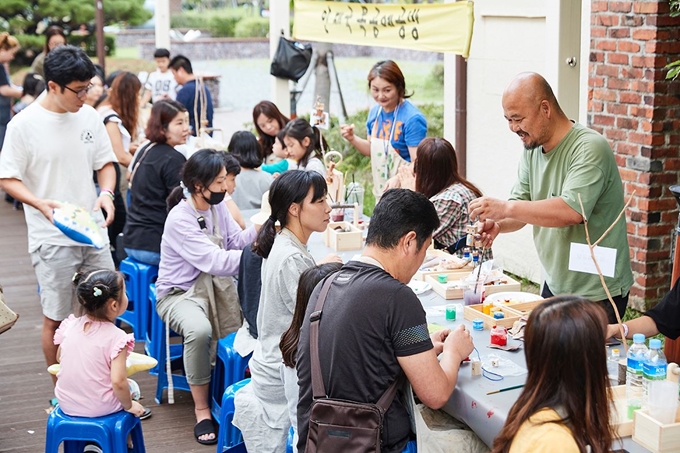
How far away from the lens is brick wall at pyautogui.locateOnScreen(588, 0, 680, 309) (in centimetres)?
556

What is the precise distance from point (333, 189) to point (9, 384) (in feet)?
7.77

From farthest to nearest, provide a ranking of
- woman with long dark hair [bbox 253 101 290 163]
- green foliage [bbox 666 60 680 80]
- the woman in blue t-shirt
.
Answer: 1. woman with long dark hair [bbox 253 101 290 163]
2. the woman in blue t-shirt
3. green foliage [bbox 666 60 680 80]

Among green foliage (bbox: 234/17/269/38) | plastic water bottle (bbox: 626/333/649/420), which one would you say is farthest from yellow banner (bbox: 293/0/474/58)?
green foliage (bbox: 234/17/269/38)

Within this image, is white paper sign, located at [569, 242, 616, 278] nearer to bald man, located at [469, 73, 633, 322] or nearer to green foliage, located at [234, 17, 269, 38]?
bald man, located at [469, 73, 633, 322]

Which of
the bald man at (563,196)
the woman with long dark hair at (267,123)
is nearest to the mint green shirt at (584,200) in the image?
the bald man at (563,196)

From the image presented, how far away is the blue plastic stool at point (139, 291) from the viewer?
5.64 metres

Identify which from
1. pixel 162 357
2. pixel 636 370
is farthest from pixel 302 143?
pixel 636 370

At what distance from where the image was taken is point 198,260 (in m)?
4.71

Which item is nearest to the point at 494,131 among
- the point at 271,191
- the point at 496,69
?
the point at 496,69

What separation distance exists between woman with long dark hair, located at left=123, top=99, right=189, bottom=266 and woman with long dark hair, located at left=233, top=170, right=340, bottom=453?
78.6 inches

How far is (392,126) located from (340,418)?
365 cm

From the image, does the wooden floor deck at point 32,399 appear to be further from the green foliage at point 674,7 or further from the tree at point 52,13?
the tree at point 52,13

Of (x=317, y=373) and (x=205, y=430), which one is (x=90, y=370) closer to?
(x=205, y=430)

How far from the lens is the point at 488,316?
11.6ft
